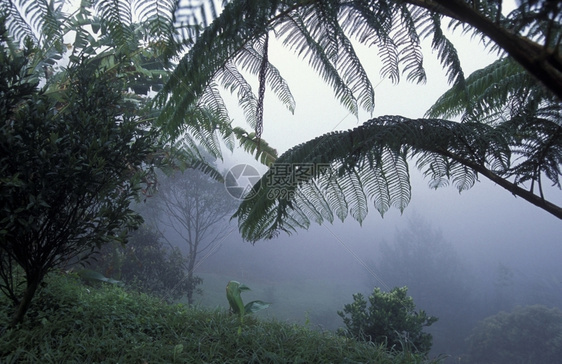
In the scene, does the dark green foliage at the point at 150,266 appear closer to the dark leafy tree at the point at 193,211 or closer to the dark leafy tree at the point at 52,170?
the dark leafy tree at the point at 193,211

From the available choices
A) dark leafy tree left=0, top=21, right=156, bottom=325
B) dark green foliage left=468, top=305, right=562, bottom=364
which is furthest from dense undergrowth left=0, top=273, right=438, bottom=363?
dark green foliage left=468, top=305, right=562, bottom=364

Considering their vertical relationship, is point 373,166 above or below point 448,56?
below

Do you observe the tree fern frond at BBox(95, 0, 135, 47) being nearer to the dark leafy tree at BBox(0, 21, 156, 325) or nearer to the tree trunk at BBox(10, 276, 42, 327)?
the dark leafy tree at BBox(0, 21, 156, 325)

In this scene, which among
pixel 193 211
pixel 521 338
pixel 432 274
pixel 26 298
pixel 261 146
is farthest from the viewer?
pixel 193 211

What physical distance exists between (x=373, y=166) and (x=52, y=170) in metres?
1.50

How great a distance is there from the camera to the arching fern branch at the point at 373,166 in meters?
1.42

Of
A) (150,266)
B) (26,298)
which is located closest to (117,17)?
(26,298)

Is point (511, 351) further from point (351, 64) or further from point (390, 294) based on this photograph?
point (351, 64)

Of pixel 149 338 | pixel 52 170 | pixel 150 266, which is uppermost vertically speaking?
pixel 52 170

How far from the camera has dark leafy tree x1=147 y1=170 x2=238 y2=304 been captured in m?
6.25

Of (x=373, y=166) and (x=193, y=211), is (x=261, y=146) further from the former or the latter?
(x=193, y=211)

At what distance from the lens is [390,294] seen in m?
3.27

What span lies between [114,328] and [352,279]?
4.85 metres

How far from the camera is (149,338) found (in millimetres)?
2010
